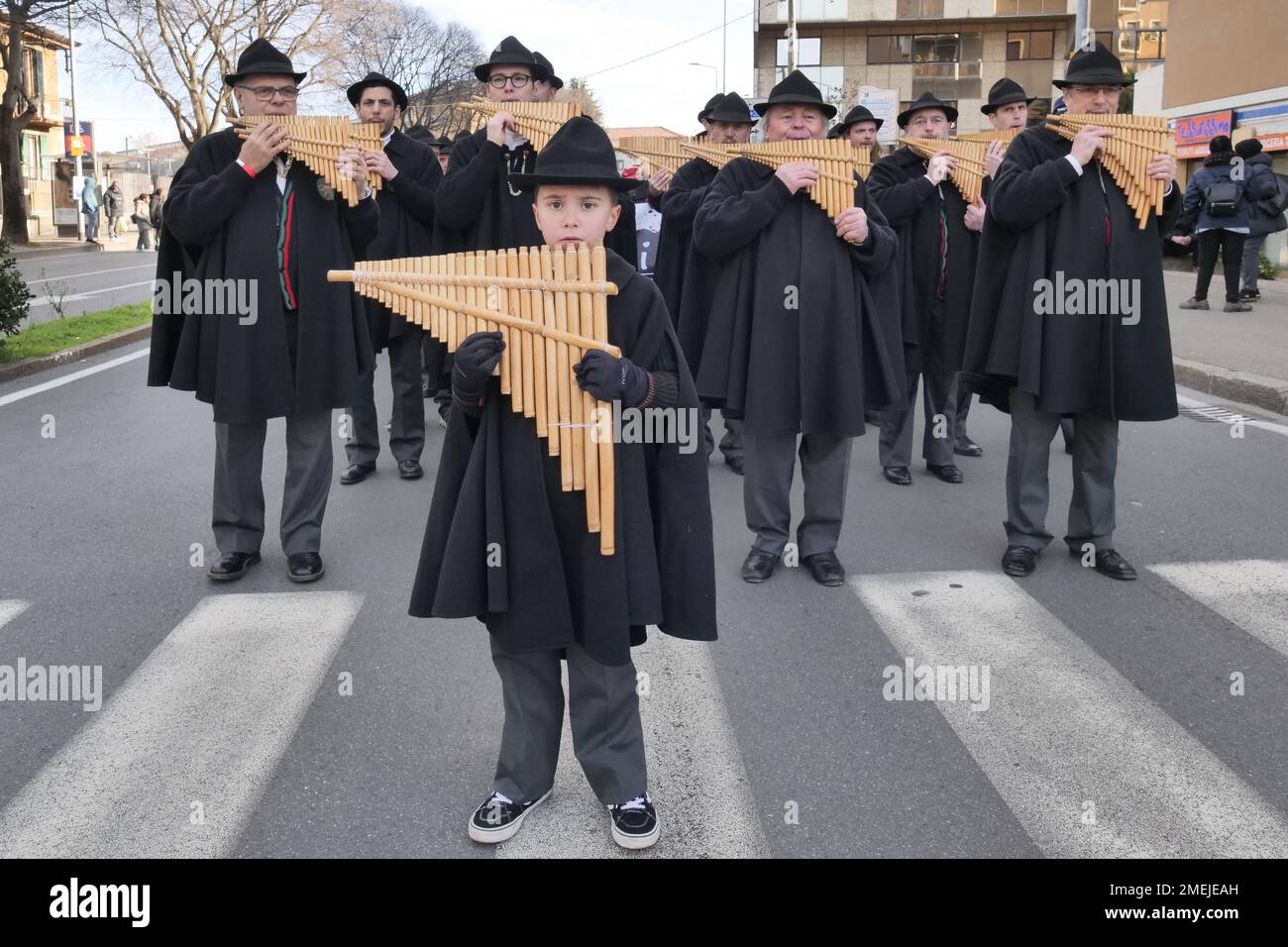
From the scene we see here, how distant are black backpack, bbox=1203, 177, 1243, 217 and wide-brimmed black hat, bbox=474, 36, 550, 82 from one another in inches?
424

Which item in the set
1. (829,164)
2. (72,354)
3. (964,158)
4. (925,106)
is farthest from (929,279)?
(72,354)

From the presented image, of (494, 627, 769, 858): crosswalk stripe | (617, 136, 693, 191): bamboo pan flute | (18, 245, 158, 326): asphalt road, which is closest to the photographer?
(494, 627, 769, 858): crosswalk stripe

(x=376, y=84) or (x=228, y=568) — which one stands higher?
(x=376, y=84)

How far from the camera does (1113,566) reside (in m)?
5.62

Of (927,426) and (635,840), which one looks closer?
(635,840)

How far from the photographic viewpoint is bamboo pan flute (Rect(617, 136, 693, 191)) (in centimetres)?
845

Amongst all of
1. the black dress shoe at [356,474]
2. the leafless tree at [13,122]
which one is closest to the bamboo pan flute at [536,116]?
the black dress shoe at [356,474]

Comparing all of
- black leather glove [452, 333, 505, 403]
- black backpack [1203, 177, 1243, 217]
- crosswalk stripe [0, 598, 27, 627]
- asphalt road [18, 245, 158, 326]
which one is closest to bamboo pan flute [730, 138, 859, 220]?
black leather glove [452, 333, 505, 403]

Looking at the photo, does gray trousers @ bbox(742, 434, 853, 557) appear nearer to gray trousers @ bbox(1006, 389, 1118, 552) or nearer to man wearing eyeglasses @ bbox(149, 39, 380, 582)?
gray trousers @ bbox(1006, 389, 1118, 552)

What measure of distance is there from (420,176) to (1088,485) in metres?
4.12

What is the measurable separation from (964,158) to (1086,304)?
1.97 metres

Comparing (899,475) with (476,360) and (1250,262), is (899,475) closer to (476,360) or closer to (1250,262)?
(476,360)

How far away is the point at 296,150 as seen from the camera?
529 cm
